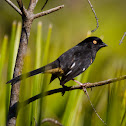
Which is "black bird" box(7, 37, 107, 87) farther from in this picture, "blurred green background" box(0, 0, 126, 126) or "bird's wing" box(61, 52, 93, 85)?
"blurred green background" box(0, 0, 126, 126)

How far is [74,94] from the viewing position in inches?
86.5

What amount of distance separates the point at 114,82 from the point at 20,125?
587 millimetres

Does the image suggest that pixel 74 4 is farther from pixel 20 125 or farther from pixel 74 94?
pixel 20 125

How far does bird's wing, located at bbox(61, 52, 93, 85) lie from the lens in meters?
2.95

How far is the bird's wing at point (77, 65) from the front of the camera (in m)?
2.95

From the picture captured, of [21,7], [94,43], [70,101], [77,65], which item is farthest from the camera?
[94,43]

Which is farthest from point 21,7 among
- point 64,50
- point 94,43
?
point 94,43

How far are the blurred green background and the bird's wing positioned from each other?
0.52 ft

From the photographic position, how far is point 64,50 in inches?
130

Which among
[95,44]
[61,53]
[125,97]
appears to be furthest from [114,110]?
[95,44]

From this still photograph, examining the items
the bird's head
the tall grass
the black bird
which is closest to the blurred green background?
the tall grass

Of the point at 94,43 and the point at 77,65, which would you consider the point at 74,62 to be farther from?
the point at 94,43

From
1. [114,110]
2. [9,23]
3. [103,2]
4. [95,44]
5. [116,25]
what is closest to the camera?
[114,110]

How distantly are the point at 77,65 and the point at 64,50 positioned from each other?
0.21 metres
